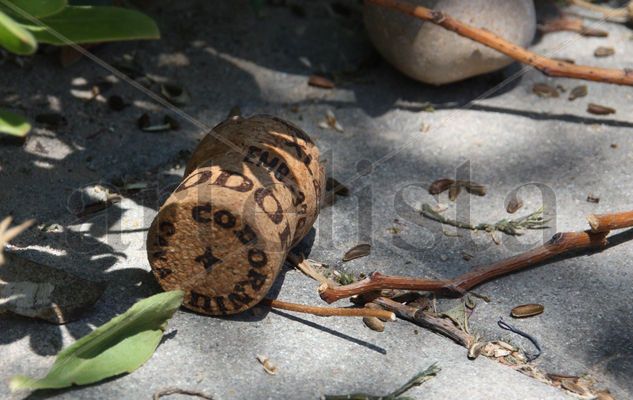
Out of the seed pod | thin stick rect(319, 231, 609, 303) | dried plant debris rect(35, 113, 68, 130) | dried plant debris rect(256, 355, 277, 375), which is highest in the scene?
thin stick rect(319, 231, 609, 303)

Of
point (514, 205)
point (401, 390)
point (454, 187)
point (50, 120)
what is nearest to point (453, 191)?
point (454, 187)

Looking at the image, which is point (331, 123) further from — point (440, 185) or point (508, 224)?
point (508, 224)

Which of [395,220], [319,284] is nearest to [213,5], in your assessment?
[395,220]

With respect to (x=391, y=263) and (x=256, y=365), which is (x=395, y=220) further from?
(x=256, y=365)

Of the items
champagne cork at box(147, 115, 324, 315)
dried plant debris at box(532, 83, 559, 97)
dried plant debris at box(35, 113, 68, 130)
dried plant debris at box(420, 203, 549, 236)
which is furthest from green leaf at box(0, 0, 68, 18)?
dried plant debris at box(532, 83, 559, 97)

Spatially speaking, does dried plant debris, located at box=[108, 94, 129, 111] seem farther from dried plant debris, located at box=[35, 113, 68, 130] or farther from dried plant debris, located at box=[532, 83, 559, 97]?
dried plant debris, located at box=[532, 83, 559, 97]

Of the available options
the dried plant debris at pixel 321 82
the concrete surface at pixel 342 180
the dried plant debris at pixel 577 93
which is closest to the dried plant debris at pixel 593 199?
the concrete surface at pixel 342 180
